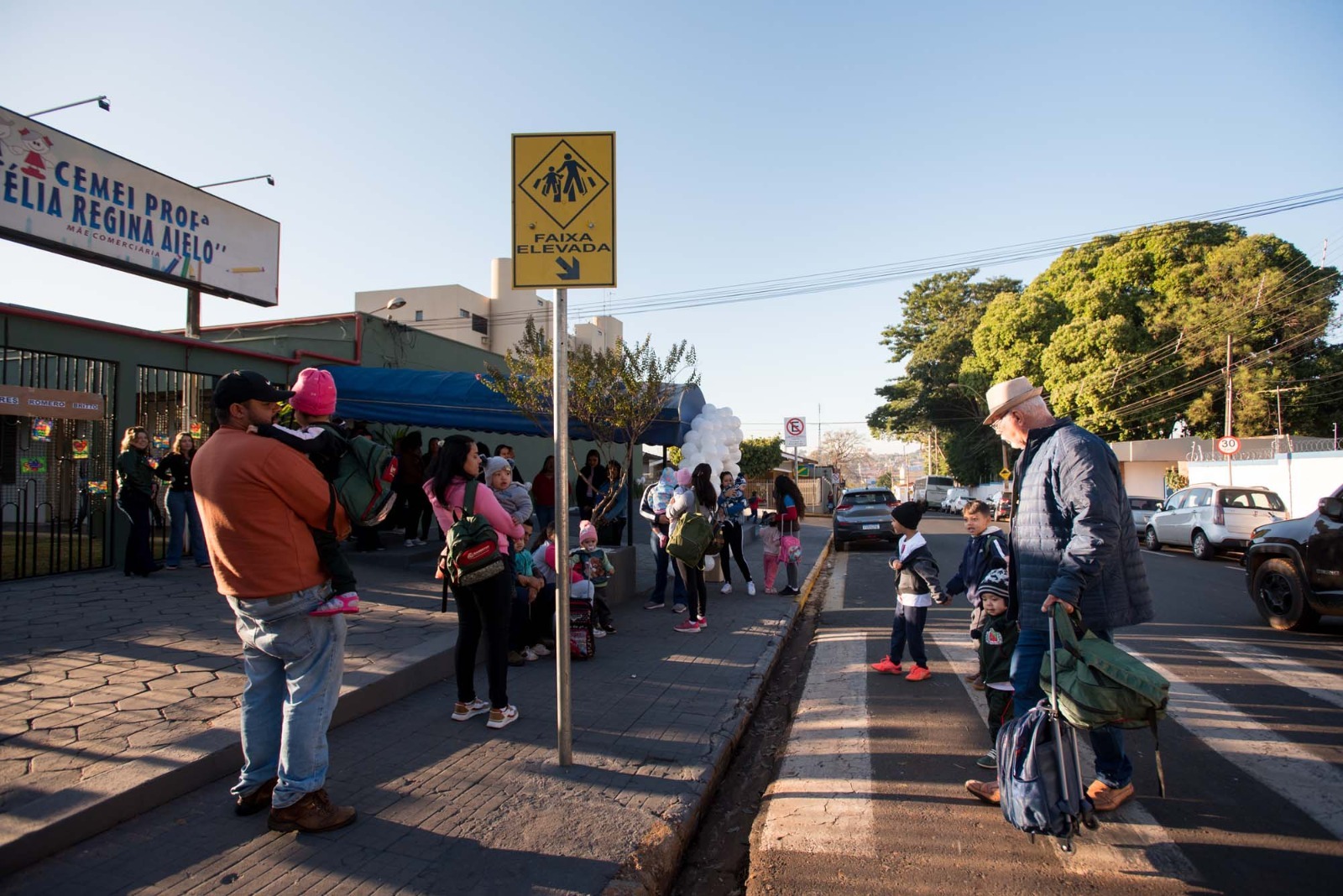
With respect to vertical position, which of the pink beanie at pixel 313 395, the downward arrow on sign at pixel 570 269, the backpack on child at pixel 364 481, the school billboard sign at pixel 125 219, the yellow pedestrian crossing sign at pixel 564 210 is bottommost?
the backpack on child at pixel 364 481

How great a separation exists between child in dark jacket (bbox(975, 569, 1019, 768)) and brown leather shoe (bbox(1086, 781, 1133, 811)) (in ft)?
1.53

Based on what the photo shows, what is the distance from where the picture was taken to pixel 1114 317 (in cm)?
3134

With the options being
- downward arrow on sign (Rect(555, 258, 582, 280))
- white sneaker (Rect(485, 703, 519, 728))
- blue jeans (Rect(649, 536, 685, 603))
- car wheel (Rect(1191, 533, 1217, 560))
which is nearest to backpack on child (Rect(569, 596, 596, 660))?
white sneaker (Rect(485, 703, 519, 728))

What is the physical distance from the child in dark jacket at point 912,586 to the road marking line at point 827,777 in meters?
0.44

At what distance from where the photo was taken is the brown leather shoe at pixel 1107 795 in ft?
12.0

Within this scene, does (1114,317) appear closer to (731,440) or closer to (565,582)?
(731,440)

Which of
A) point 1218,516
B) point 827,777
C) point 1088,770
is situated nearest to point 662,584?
point 827,777

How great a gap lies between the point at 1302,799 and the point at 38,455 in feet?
39.8

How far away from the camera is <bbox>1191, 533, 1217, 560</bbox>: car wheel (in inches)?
626

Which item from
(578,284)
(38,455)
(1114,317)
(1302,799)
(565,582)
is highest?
(1114,317)

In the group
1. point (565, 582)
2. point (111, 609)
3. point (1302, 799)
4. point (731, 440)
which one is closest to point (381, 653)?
point (565, 582)

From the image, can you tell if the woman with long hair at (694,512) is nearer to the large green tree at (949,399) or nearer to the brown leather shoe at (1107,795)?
the brown leather shoe at (1107,795)

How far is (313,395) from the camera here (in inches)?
137

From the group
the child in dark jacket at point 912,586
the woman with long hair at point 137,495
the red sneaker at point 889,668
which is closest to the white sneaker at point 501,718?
the child in dark jacket at point 912,586
